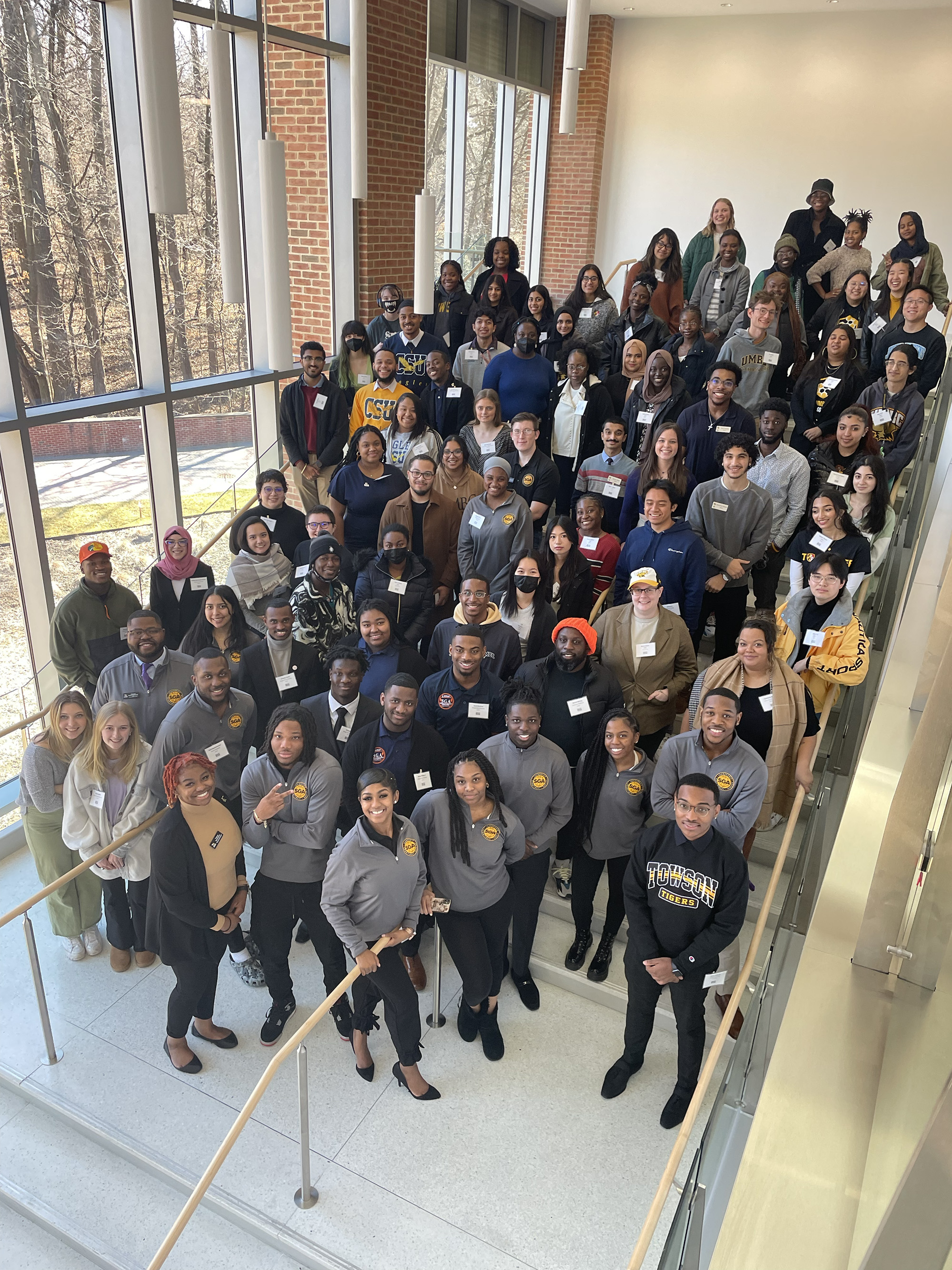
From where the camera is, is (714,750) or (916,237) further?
(916,237)

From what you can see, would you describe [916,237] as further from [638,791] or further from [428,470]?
[638,791]

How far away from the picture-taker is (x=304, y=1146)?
3846 mm

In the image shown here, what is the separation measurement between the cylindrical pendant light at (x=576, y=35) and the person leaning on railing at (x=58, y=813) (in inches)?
139

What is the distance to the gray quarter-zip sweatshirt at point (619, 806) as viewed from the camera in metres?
4.31

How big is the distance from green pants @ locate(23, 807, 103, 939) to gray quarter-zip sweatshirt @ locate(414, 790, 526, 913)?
1.89 meters

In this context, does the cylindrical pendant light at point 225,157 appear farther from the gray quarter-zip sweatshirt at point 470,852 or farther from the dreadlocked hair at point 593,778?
the dreadlocked hair at point 593,778

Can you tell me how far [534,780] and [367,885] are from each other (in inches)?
35.6

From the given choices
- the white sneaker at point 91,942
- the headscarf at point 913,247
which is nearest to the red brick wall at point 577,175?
the headscarf at point 913,247

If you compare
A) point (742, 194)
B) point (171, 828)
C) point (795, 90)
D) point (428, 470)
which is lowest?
point (171, 828)

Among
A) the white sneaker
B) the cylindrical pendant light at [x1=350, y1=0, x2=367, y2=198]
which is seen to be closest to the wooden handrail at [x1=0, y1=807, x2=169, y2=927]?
the white sneaker

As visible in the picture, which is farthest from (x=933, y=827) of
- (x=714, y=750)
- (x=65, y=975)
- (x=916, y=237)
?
(x=916, y=237)

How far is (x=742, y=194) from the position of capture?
12.8m

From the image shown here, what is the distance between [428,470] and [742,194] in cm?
967

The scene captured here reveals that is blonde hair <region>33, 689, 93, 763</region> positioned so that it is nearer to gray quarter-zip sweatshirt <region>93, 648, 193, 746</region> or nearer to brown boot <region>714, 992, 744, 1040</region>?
gray quarter-zip sweatshirt <region>93, 648, 193, 746</region>
